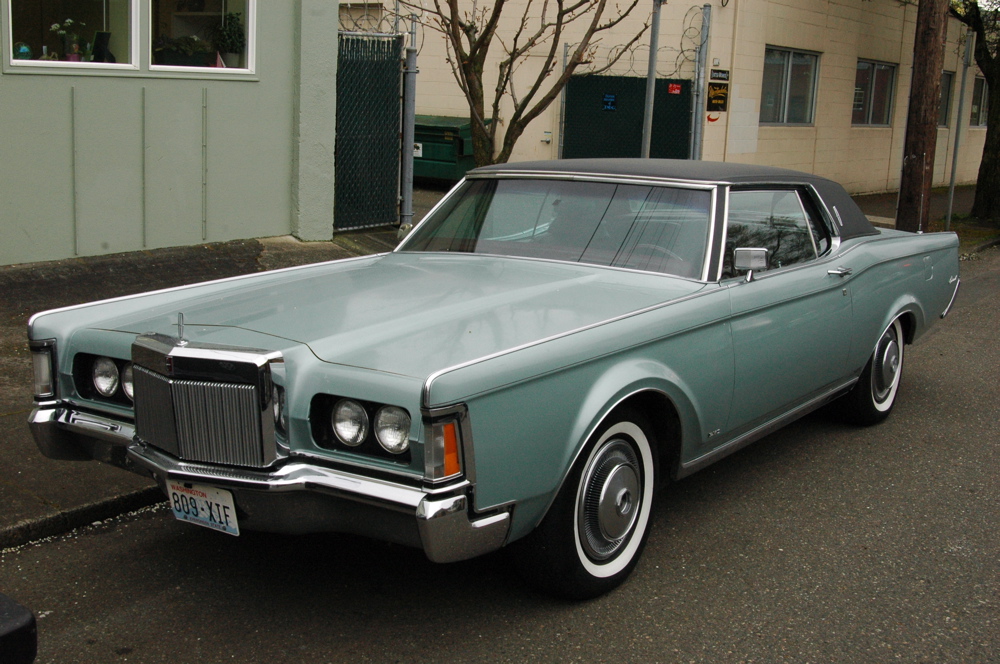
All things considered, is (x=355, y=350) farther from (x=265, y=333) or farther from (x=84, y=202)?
(x=84, y=202)

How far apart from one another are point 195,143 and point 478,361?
274 inches

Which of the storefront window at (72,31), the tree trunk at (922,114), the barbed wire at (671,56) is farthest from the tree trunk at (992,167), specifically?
the storefront window at (72,31)

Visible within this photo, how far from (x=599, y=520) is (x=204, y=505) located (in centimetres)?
138

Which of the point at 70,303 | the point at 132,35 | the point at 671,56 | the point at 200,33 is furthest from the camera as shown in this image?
the point at 671,56

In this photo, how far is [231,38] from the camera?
9625 mm

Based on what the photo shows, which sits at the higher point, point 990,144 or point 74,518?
point 990,144

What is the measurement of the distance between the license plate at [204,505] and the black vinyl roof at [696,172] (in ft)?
8.04

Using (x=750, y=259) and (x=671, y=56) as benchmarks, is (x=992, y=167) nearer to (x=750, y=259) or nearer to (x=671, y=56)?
(x=671, y=56)

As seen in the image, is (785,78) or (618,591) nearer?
(618,591)

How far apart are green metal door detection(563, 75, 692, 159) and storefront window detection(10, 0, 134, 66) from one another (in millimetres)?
8967

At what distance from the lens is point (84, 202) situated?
8.52m

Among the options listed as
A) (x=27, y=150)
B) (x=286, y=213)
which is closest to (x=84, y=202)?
(x=27, y=150)

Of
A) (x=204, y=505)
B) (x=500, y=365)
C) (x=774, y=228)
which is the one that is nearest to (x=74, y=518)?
(x=204, y=505)

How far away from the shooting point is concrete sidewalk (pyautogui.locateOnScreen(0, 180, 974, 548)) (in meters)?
4.37
